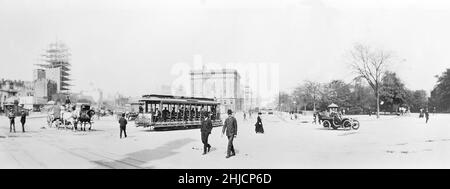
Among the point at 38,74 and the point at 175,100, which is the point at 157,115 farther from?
the point at 38,74

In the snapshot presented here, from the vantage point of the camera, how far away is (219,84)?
904cm

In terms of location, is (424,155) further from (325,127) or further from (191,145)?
(325,127)

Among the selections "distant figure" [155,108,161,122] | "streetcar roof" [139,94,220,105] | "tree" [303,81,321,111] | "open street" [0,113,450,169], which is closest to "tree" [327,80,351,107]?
"tree" [303,81,321,111]

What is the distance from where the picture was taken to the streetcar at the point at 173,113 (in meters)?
12.8

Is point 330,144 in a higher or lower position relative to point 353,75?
lower

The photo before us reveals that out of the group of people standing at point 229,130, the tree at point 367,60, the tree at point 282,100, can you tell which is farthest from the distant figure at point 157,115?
the tree at point 367,60

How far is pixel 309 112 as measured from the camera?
30.8 meters

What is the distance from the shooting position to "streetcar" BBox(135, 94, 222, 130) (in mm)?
12812

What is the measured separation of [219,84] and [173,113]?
17.2ft

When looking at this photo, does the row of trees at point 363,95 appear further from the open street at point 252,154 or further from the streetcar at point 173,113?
the streetcar at point 173,113

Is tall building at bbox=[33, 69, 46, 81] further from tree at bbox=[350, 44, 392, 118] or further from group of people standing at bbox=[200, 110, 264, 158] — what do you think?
tree at bbox=[350, 44, 392, 118]
